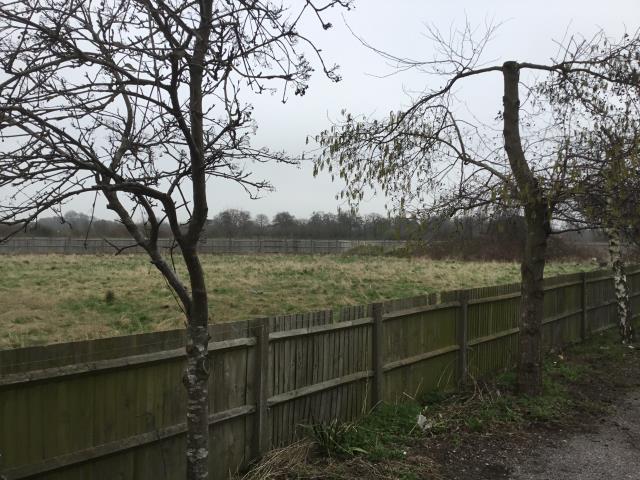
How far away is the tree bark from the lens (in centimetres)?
816

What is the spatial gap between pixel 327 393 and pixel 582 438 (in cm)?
290

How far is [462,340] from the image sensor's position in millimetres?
8859

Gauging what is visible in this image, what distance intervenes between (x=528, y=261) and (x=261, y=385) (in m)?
4.44

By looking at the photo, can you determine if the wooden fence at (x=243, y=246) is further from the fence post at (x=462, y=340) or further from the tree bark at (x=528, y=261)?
the tree bark at (x=528, y=261)

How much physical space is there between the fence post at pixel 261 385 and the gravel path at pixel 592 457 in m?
2.35

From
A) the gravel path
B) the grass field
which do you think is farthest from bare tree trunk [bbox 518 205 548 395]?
the grass field

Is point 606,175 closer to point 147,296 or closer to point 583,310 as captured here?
point 583,310

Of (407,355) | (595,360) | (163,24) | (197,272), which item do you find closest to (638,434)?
(407,355)

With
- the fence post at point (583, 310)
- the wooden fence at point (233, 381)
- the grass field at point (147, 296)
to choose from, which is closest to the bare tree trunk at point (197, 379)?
the wooden fence at point (233, 381)

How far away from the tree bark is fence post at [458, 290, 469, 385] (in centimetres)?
83

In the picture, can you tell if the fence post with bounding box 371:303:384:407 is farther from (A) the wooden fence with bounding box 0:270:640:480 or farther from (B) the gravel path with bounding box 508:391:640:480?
(B) the gravel path with bounding box 508:391:640:480

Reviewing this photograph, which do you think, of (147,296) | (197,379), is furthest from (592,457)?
(147,296)

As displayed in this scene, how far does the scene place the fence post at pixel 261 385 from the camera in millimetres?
5715

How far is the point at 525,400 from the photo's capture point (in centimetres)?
790
